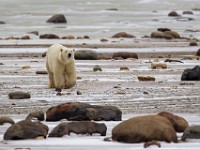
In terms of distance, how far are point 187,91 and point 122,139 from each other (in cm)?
508

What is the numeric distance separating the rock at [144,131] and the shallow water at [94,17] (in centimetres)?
1944

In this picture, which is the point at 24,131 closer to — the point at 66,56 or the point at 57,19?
the point at 66,56

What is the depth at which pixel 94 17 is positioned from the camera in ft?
124

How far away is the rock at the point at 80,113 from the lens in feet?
31.9

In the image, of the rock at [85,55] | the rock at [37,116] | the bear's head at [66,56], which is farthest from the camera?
the rock at [85,55]

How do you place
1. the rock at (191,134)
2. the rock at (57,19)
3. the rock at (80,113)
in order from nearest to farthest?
the rock at (191,134), the rock at (80,113), the rock at (57,19)

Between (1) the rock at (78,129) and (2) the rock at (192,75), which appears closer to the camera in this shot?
(1) the rock at (78,129)

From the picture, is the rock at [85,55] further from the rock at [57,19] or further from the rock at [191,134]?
the rock at [57,19]

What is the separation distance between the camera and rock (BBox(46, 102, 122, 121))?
9.73 metres

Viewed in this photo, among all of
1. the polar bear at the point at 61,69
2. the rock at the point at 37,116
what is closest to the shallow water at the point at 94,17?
the polar bear at the point at 61,69

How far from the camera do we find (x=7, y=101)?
11875 mm

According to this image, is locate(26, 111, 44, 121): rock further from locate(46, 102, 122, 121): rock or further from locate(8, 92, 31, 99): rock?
locate(8, 92, 31, 99): rock

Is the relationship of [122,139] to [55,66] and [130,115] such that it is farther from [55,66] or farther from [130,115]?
[55,66]

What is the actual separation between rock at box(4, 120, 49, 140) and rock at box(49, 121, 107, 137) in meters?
0.13
